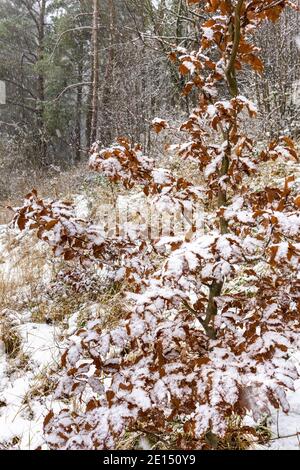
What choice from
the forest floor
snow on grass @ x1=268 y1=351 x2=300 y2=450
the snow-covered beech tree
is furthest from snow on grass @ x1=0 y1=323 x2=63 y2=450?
snow on grass @ x1=268 y1=351 x2=300 y2=450

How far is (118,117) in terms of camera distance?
924cm

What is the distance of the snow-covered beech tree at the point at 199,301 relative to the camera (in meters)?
1.42

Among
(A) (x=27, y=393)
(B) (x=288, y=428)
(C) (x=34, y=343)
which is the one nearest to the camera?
(B) (x=288, y=428)

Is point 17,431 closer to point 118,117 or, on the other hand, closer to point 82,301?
point 82,301

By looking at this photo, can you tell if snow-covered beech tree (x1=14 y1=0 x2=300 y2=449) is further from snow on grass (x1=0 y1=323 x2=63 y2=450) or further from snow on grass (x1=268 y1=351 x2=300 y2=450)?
snow on grass (x1=0 y1=323 x2=63 y2=450)

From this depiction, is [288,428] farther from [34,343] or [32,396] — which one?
[34,343]

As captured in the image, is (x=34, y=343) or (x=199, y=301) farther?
(x=34, y=343)

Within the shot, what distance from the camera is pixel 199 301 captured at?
1.78 meters

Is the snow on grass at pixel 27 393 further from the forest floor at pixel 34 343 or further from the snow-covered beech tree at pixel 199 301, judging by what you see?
the snow-covered beech tree at pixel 199 301

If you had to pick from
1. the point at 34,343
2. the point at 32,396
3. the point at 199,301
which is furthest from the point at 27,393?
the point at 199,301

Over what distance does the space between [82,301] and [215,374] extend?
9.00 ft

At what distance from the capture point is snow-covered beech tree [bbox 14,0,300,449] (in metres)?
1.42

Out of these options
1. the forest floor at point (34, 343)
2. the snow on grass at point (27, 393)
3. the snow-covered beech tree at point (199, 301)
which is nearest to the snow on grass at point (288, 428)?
the forest floor at point (34, 343)
